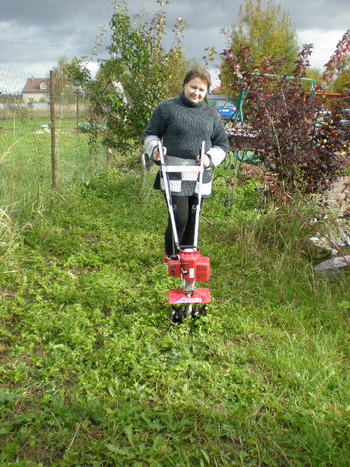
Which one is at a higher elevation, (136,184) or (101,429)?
(136,184)

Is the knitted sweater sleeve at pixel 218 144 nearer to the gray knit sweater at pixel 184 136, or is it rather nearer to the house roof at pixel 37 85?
the gray knit sweater at pixel 184 136

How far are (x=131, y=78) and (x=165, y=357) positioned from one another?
16.4 feet

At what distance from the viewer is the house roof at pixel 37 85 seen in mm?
6265

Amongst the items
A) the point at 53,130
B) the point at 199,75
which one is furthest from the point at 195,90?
the point at 53,130

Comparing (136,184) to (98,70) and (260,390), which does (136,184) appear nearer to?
(98,70)

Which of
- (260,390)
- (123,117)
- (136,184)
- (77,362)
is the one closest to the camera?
(260,390)

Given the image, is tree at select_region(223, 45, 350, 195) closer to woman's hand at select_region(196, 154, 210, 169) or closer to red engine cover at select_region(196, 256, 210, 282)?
woman's hand at select_region(196, 154, 210, 169)

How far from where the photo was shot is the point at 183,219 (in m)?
3.96

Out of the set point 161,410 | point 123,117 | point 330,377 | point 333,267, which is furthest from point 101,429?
point 123,117

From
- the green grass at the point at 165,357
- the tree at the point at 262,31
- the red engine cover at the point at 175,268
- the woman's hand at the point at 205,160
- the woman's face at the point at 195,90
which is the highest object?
the tree at the point at 262,31

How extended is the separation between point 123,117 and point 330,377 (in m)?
5.23

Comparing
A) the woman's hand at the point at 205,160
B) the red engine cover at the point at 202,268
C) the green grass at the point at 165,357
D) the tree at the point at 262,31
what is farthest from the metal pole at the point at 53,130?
the tree at the point at 262,31

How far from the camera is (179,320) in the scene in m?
3.51

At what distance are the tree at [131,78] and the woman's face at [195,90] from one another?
10.4 ft
